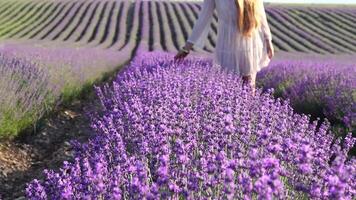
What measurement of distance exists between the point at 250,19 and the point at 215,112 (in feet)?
5.87

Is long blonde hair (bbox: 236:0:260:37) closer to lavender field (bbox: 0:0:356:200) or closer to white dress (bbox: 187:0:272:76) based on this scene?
white dress (bbox: 187:0:272:76)

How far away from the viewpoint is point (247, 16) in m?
4.80

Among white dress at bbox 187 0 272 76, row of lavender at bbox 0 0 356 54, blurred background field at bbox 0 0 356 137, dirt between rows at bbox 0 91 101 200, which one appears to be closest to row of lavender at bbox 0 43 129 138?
dirt between rows at bbox 0 91 101 200

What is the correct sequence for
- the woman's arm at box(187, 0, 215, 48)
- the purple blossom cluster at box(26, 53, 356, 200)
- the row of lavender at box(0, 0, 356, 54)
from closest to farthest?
the purple blossom cluster at box(26, 53, 356, 200) < the woman's arm at box(187, 0, 215, 48) < the row of lavender at box(0, 0, 356, 54)

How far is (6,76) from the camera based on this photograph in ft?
17.6

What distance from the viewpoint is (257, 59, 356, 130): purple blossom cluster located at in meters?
5.27

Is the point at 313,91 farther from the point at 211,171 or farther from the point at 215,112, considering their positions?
the point at 211,171

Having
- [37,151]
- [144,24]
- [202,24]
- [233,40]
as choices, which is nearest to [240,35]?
[233,40]

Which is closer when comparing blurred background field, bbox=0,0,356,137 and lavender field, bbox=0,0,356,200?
lavender field, bbox=0,0,356,200

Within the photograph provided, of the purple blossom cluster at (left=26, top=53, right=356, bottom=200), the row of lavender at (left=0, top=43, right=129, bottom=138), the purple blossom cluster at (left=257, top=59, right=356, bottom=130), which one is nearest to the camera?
the purple blossom cluster at (left=26, top=53, right=356, bottom=200)

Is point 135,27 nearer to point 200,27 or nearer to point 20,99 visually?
point 20,99

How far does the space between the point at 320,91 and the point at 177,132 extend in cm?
350

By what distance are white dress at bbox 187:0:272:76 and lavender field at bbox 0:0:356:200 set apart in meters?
0.20

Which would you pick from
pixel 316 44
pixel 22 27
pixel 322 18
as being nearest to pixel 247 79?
pixel 316 44
